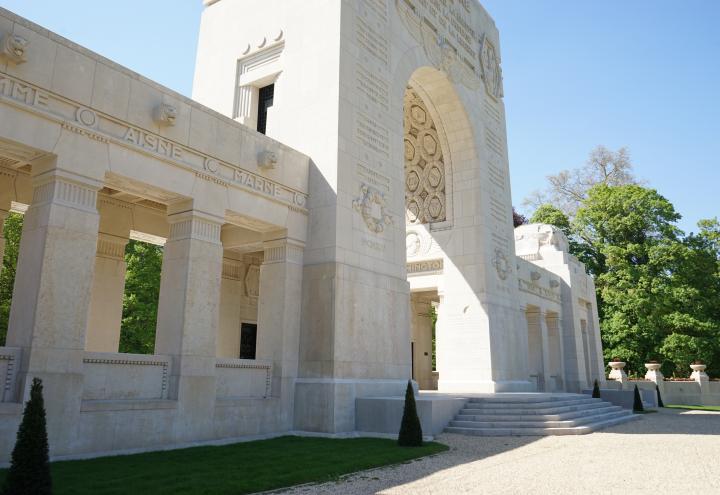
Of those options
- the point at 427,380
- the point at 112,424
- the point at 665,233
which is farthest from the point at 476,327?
the point at 665,233

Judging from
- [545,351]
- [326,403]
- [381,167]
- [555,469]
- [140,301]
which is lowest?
[555,469]

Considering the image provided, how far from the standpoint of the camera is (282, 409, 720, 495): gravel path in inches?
359

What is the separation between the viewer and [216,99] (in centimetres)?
2284

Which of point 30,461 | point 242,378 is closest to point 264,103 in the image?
point 242,378

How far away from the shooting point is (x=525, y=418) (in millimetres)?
17109

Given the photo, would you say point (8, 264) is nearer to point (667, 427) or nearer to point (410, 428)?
point (410, 428)

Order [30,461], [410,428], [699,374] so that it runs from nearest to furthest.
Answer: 1. [30,461]
2. [410,428]
3. [699,374]

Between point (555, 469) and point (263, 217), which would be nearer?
point (555, 469)

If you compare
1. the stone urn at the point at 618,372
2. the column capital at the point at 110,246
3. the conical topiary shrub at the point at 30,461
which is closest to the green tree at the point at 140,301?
the column capital at the point at 110,246

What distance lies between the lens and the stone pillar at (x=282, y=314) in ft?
52.8

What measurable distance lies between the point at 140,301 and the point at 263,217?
22.3m

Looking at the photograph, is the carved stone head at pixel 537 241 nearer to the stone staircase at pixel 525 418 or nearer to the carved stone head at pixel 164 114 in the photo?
the stone staircase at pixel 525 418

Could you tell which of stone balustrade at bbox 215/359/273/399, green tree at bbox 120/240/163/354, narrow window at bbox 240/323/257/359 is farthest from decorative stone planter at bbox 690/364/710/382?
green tree at bbox 120/240/163/354

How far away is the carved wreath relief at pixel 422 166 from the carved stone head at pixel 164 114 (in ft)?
51.8
